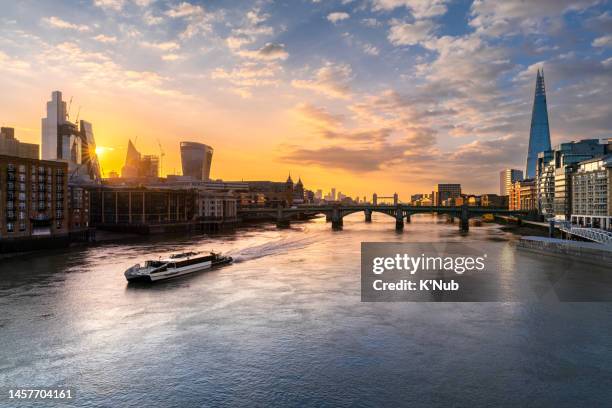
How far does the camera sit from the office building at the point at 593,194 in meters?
122

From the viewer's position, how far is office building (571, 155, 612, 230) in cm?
12212

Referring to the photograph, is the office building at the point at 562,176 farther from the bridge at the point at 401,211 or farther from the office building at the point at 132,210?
the office building at the point at 132,210

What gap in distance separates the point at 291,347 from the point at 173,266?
35.7 meters

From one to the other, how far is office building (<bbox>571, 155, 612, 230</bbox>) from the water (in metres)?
84.2

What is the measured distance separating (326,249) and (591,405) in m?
71.3

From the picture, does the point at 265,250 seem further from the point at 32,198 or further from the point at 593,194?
the point at 593,194

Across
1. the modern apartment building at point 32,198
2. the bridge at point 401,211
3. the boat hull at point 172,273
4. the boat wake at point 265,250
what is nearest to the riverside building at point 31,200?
the modern apartment building at point 32,198

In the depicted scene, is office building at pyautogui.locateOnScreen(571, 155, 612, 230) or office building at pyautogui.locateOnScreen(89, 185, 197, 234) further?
office building at pyautogui.locateOnScreen(89, 185, 197, 234)

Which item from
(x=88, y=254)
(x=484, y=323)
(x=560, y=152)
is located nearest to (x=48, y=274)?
(x=88, y=254)

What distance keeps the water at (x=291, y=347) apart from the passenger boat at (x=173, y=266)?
2.45 m

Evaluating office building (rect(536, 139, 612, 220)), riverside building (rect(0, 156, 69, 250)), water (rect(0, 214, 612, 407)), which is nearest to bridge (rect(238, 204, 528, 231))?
office building (rect(536, 139, 612, 220))

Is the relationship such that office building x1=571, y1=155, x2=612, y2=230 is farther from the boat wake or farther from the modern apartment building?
the modern apartment building

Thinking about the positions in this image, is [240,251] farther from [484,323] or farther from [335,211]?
[335,211]

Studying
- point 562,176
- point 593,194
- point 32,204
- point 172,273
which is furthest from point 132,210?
point 562,176
